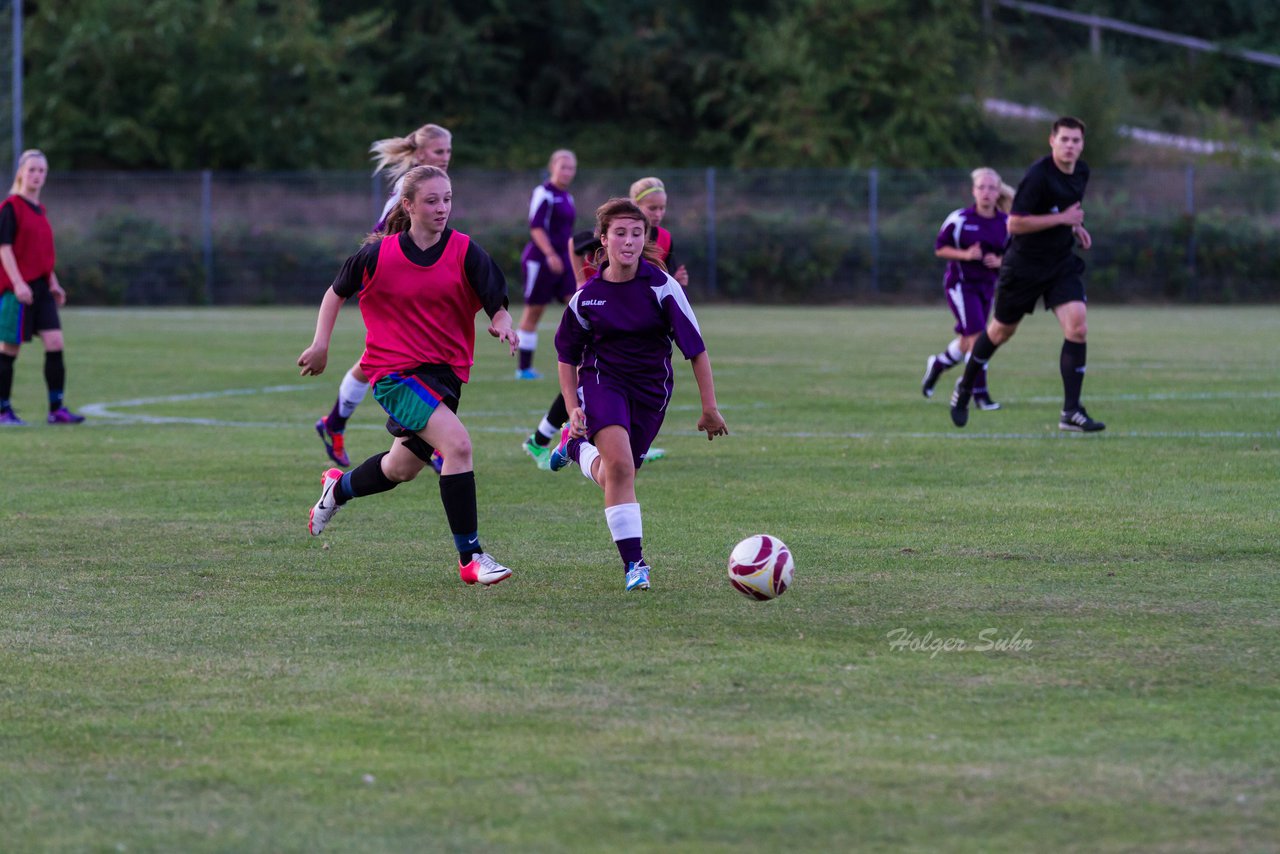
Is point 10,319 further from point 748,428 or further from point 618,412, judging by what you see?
point 618,412

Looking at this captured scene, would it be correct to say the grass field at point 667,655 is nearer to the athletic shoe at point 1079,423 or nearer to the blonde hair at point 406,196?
the athletic shoe at point 1079,423

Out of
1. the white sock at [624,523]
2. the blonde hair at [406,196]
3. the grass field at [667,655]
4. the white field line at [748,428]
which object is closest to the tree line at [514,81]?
the white field line at [748,428]

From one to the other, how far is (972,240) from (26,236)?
24.2ft

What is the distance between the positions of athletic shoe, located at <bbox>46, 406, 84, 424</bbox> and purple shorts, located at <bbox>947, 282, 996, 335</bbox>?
6915 mm

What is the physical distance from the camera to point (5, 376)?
12961mm

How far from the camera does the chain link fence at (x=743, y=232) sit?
34469mm

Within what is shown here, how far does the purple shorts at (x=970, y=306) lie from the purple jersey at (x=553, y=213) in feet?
13.1

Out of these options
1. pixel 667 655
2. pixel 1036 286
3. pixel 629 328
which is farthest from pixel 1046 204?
pixel 667 655

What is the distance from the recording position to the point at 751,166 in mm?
44500

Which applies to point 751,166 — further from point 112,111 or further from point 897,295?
point 112,111

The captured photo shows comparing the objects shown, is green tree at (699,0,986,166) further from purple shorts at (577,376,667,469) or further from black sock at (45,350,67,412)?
purple shorts at (577,376,667,469)

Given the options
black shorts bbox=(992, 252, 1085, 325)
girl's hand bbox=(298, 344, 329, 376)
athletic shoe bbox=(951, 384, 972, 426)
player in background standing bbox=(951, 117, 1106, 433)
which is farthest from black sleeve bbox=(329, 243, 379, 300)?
black shorts bbox=(992, 252, 1085, 325)

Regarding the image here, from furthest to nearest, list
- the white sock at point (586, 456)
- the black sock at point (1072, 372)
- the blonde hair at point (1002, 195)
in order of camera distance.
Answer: the blonde hair at point (1002, 195) → the black sock at point (1072, 372) → the white sock at point (586, 456)

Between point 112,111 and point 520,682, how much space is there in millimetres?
40177
